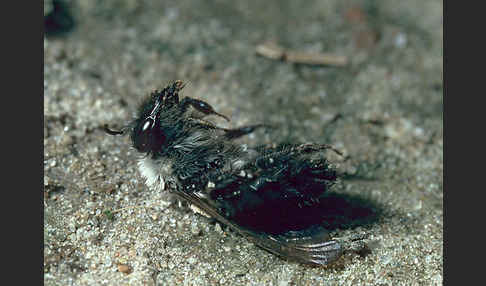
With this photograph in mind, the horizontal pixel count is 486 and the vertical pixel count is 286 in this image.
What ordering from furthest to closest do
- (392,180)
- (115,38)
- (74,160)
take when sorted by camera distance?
(115,38) < (392,180) < (74,160)

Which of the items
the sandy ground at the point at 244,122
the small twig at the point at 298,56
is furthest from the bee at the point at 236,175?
the small twig at the point at 298,56

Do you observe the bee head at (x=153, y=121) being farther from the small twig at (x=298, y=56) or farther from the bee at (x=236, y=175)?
the small twig at (x=298, y=56)

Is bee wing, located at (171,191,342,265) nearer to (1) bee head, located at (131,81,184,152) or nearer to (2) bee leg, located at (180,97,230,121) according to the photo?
(1) bee head, located at (131,81,184,152)

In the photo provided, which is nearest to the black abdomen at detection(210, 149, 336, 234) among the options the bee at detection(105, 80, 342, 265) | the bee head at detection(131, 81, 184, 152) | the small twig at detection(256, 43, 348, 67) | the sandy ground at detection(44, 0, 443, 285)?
the bee at detection(105, 80, 342, 265)

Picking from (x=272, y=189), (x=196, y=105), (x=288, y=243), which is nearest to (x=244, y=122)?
(x=196, y=105)

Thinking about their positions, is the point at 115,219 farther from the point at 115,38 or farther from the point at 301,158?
the point at 115,38

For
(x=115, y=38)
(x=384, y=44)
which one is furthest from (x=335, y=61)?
(x=115, y=38)
